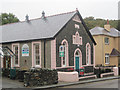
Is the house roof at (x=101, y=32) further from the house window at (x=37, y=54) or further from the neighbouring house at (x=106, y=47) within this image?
the house window at (x=37, y=54)

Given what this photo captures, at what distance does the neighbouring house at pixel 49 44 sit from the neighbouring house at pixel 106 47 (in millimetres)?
7428

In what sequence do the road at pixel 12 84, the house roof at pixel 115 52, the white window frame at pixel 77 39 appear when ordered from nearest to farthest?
the road at pixel 12 84 < the white window frame at pixel 77 39 < the house roof at pixel 115 52

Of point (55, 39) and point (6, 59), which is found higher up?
point (55, 39)

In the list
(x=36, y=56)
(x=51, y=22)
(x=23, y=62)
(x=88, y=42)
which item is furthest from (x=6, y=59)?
(x=88, y=42)

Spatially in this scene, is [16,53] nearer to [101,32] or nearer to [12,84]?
[12,84]

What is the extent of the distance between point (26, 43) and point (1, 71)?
406 centimetres

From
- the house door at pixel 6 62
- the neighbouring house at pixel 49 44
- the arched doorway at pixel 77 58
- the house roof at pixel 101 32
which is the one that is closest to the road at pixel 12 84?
the neighbouring house at pixel 49 44

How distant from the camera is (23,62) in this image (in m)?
22.5

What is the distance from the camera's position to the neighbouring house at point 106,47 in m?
33.6

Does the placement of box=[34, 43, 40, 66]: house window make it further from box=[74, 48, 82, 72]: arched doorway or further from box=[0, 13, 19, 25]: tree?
box=[0, 13, 19, 25]: tree

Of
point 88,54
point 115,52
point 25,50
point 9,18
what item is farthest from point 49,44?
point 9,18

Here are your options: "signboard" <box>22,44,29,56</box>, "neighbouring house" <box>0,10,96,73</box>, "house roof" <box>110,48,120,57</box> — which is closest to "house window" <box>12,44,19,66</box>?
"neighbouring house" <box>0,10,96,73</box>

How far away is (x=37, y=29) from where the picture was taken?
23.1 metres

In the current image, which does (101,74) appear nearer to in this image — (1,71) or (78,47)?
(78,47)
